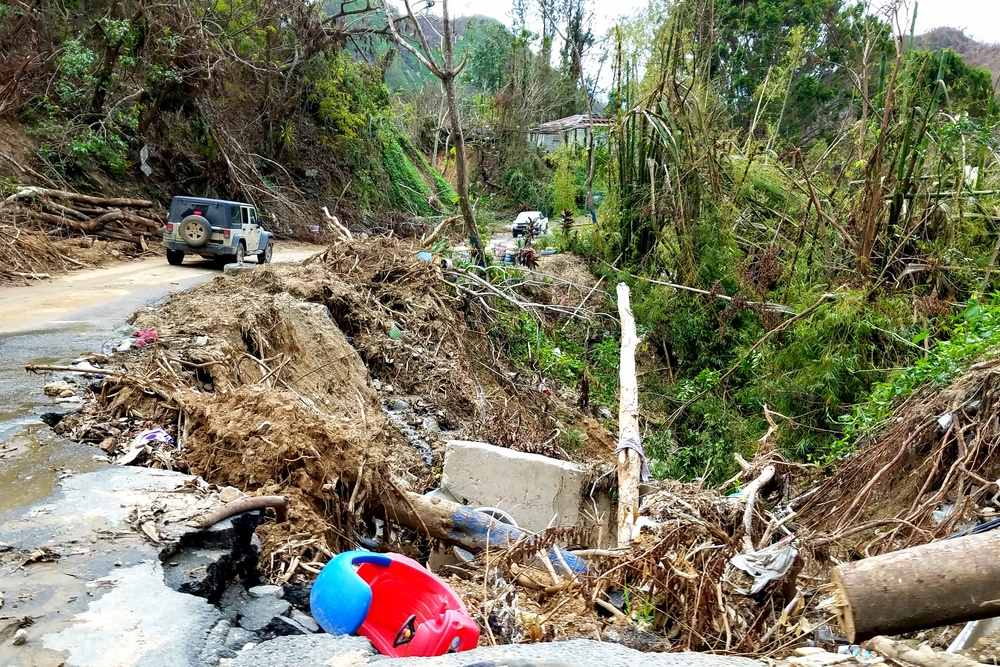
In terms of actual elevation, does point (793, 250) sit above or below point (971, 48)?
below

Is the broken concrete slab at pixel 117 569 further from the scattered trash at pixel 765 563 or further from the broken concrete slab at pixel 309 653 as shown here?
the scattered trash at pixel 765 563

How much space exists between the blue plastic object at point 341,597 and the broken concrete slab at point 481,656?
17.5 inches

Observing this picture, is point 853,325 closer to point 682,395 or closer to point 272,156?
point 682,395

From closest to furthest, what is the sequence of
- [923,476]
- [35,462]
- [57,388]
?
[35,462] < [923,476] < [57,388]

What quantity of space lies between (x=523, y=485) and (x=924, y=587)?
4.34 metres

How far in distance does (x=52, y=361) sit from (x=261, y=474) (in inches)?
117

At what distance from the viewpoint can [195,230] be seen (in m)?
13.3

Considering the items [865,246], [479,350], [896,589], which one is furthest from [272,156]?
[896,589]

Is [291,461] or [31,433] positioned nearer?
[291,461]

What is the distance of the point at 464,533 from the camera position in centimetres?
523

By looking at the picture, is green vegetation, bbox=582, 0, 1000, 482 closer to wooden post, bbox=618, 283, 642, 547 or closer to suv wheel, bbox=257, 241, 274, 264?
wooden post, bbox=618, 283, 642, 547

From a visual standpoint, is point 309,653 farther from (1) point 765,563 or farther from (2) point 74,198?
(2) point 74,198

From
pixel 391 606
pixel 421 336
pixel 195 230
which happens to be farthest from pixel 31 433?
pixel 195 230

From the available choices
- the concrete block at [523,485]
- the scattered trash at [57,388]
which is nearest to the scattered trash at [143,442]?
the scattered trash at [57,388]
